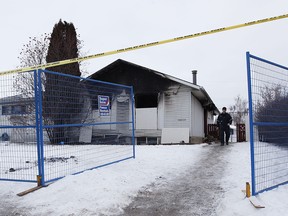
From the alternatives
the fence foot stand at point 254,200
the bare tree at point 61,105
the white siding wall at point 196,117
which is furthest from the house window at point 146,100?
the fence foot stand at point 254,200

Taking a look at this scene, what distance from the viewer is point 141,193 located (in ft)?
16.8

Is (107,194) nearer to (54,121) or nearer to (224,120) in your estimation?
(54,121)

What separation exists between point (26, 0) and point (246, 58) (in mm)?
10068

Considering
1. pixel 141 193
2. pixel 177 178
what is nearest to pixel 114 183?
pixel 141 193

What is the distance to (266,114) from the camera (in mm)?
4996

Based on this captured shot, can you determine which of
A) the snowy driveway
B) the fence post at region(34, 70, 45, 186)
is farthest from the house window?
the fence post at region(34, 70, 45, 186)

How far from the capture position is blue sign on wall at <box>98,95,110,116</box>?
7.18m

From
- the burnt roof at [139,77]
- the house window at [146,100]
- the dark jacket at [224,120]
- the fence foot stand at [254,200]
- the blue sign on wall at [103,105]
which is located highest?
the burnt roof at [139,77]

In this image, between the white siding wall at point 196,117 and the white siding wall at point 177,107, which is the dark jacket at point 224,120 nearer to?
the white siding wall at point 177,107

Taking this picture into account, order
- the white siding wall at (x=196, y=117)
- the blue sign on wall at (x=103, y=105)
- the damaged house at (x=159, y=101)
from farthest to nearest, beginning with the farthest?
the white siding wall at (x=196, y=117), the damaged house at (x=159, y=101), the blue sign on wall at (x=103, y=105)

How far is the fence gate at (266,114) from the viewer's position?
14.1 feet

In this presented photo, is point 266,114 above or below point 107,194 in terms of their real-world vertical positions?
above

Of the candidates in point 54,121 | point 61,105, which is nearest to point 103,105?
point 61,105

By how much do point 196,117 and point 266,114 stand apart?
40.6ft
